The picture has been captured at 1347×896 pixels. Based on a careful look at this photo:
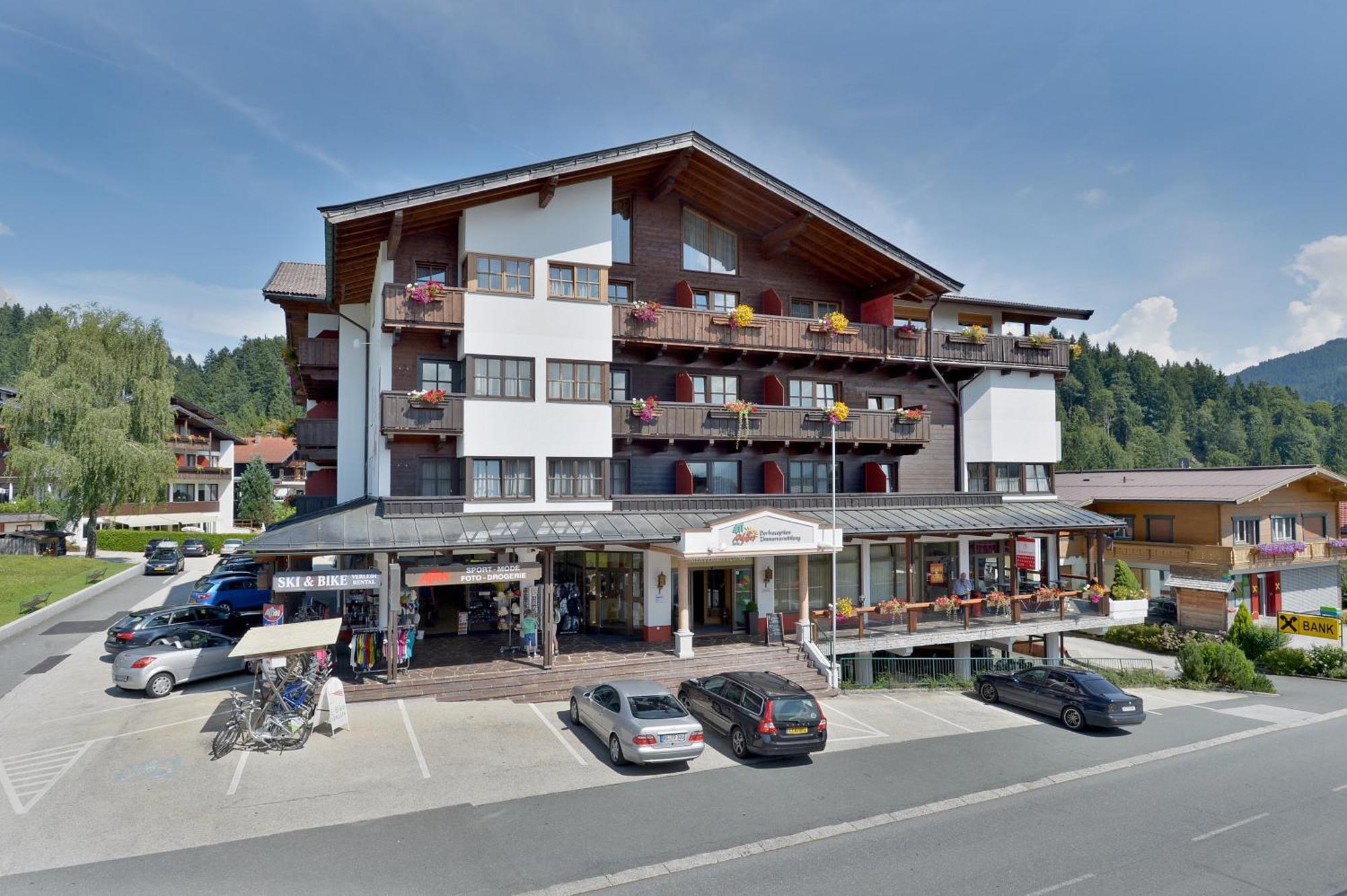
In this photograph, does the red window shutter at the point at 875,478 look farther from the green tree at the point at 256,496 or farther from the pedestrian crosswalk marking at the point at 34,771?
the green tree at the point at 256,496

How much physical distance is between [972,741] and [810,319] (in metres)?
16.2

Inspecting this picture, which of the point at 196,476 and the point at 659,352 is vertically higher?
the point at 659,352

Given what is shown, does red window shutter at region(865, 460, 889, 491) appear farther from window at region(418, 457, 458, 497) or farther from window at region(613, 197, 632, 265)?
window at region(418, 457, 458, 497)

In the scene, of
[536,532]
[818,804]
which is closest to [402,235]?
[536,532]

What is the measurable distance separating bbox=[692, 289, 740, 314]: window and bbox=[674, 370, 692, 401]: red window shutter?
113 inches

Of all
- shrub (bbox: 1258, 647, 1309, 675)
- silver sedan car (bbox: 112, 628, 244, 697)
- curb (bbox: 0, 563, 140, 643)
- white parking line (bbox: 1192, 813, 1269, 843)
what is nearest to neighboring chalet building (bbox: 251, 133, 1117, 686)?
silver sedan car (bbox: 112, 628, 244, 697)

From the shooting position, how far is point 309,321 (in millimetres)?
31531

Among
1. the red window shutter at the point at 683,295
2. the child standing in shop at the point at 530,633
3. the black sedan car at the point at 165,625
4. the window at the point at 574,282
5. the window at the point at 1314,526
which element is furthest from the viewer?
the window at the point at 1314,526

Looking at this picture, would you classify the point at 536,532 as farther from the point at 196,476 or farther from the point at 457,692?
the point at 196,476

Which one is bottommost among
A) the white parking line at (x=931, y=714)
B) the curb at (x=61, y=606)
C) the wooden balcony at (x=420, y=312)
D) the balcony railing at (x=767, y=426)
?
the white parking line at (x=931, y=714)

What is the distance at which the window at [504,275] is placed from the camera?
993 inches

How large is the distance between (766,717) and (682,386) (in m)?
14.5

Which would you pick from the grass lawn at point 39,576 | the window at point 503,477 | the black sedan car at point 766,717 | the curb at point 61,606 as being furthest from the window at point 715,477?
the grass lawn at point 39,576

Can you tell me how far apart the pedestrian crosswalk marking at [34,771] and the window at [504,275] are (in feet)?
52.9
